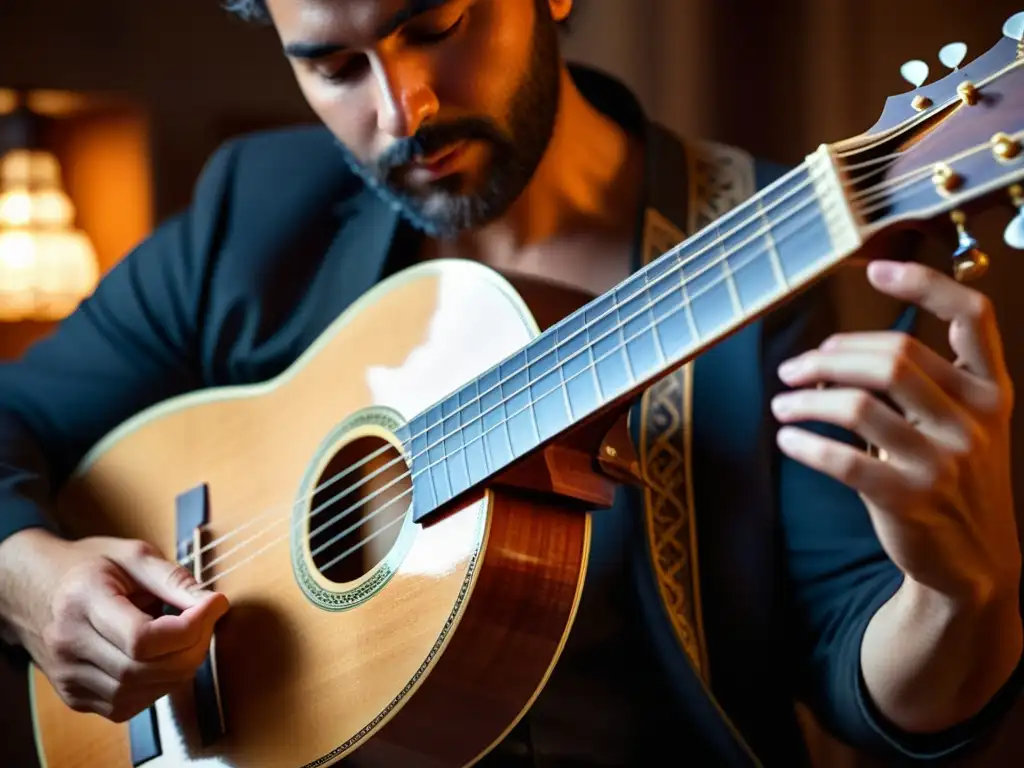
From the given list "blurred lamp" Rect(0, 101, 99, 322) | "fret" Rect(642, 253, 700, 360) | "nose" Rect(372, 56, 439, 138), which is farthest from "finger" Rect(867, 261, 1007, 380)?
"blurred lamp" Rect(0, 101, 99, 322)

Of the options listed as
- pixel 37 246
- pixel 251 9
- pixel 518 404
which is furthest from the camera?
pixel 37 246

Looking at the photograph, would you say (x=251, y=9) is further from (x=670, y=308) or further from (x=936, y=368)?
(x=936, y=368)

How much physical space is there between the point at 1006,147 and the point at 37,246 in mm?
1778

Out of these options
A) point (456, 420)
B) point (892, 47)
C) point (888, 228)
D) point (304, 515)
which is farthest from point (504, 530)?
point (892, 47)

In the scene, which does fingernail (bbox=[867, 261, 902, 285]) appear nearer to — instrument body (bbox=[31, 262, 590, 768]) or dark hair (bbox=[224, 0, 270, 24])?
instrument body (bbox=[31, 262, 590, 768])

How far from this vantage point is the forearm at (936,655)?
688 mm

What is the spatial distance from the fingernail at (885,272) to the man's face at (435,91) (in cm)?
48

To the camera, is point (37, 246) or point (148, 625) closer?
point (148, 625)

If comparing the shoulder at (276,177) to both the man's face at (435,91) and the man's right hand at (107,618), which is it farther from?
the man's right hand at (107,618)

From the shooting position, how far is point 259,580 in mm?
919

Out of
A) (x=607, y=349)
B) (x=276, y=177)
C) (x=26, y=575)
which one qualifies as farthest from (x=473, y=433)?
(x=276, y=177)

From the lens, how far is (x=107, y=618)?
0.88 metres

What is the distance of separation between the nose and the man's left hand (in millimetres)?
463

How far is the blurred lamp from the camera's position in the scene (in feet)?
6.27
